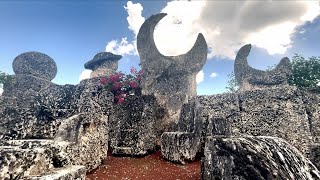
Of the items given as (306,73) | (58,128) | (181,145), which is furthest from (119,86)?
(306,73)

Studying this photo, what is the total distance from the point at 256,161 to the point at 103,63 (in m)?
25.1

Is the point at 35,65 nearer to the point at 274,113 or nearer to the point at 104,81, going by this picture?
the point at 104,81

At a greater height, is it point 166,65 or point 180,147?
point 166,65

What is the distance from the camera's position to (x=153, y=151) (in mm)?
10422

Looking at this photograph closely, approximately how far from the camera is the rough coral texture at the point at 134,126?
9.91 meters

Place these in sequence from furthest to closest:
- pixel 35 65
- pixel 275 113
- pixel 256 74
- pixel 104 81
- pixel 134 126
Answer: pixel 35 65
pixel 256 74
pixel 104 81
pixel 275 113
pixel 134 126

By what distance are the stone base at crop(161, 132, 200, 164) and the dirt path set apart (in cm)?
24

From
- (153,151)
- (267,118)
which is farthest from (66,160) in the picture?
(267,118)

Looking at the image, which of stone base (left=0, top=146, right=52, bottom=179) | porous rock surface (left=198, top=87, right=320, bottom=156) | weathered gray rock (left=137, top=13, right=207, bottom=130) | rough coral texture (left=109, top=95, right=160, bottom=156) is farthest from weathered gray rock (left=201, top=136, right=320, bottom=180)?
weathered gray rock (left=137, top=13, right=207, bottom=130)

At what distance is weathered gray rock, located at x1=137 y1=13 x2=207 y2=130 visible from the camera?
19.6 meters

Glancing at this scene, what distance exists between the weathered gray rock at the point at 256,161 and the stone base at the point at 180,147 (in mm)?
6160

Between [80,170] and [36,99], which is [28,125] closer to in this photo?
[36,99]

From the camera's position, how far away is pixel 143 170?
820 centimetres

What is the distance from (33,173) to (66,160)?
36.1 inches
